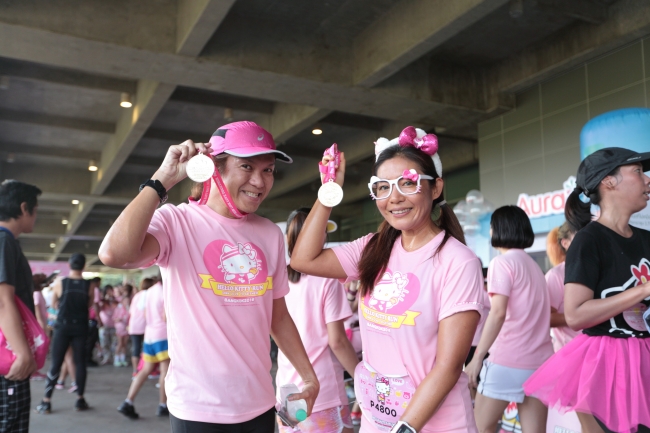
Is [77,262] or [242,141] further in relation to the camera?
[77,262]

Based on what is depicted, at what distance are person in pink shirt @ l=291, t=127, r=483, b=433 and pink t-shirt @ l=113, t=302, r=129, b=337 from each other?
12573mm

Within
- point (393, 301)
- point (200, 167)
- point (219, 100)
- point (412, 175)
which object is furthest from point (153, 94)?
point (393, 301)

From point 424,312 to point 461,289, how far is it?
148 mm

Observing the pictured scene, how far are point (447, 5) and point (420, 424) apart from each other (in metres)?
6.36

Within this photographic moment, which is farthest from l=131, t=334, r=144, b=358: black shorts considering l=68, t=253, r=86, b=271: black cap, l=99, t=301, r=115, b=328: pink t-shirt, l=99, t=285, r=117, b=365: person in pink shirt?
l=99, t=301, r=115, b=328: pink t-shirt

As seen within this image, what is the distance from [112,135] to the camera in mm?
13258

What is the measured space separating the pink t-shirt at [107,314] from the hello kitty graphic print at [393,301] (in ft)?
45.2

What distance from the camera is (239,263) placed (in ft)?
6.96

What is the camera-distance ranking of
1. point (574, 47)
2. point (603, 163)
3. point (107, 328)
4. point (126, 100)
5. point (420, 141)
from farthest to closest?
1. point (107, 328)
2. point (126, 100)
3. point (574, 47)
4. point (603, 163)
5. point (420, 141)

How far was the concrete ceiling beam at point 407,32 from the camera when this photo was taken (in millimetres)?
6820

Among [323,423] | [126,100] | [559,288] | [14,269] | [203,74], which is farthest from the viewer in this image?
[126,100]

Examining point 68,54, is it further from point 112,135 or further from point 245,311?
point 245,311

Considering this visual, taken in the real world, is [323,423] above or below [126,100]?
below

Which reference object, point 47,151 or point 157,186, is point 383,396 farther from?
point 47,151
